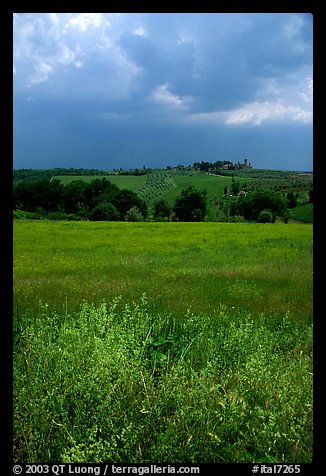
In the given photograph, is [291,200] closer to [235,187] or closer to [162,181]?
[235,187]

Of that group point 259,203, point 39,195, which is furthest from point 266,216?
point 39,195

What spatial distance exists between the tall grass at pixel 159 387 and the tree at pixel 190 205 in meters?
0.74

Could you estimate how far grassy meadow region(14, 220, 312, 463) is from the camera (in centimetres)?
265

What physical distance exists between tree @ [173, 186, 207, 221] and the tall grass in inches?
29.1

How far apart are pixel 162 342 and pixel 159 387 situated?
0.40 metres

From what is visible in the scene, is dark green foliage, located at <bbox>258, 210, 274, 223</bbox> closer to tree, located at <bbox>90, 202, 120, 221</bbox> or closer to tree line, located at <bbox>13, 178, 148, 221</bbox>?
tree line, located at <bbox>13, 178, 148, 221</bbox>

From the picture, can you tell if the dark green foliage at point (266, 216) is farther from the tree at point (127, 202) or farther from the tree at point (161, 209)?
the tree at point (127, 202)

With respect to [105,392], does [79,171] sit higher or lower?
higher

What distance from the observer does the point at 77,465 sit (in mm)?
2422

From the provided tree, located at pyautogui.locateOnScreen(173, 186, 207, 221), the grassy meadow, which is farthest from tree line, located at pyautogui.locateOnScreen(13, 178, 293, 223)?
the grassy meadow
